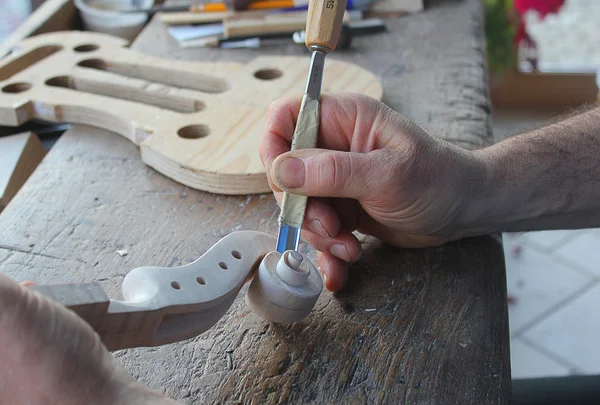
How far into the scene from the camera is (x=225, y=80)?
1338 mm

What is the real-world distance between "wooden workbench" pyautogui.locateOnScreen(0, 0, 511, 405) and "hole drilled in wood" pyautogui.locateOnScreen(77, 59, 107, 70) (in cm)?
26

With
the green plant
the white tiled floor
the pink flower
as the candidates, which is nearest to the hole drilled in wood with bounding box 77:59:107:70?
the white tiled floor

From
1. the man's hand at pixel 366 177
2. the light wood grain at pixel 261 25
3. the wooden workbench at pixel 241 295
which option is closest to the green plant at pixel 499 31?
the light wood grain at pixel 261 25

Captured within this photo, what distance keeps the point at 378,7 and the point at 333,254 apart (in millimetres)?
1118

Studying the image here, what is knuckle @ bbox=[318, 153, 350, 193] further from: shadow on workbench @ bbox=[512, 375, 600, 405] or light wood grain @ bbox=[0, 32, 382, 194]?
shadow on workbench @ bbox=[512, 375, 600, 405]

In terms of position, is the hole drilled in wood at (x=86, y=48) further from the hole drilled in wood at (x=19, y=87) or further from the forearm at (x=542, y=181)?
the forearm at (x=542, y=181)

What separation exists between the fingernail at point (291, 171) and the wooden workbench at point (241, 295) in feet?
0.53

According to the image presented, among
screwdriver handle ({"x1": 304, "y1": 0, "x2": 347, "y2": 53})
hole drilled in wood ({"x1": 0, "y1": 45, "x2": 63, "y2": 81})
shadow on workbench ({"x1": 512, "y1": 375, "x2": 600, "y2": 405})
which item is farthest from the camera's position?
hole drilled in wood ({"x1": 0, "y1": 45, "x2": 63, "y2": 81})

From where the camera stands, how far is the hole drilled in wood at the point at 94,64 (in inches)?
56.9

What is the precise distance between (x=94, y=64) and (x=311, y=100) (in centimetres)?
76

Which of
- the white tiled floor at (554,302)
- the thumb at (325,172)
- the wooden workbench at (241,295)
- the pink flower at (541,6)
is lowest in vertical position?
the white tiled floor at (554,302)

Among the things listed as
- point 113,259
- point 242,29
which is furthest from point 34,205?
point 242,29

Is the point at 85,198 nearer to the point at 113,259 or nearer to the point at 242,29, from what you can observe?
the point at 113,259

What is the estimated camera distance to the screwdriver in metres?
0.85
